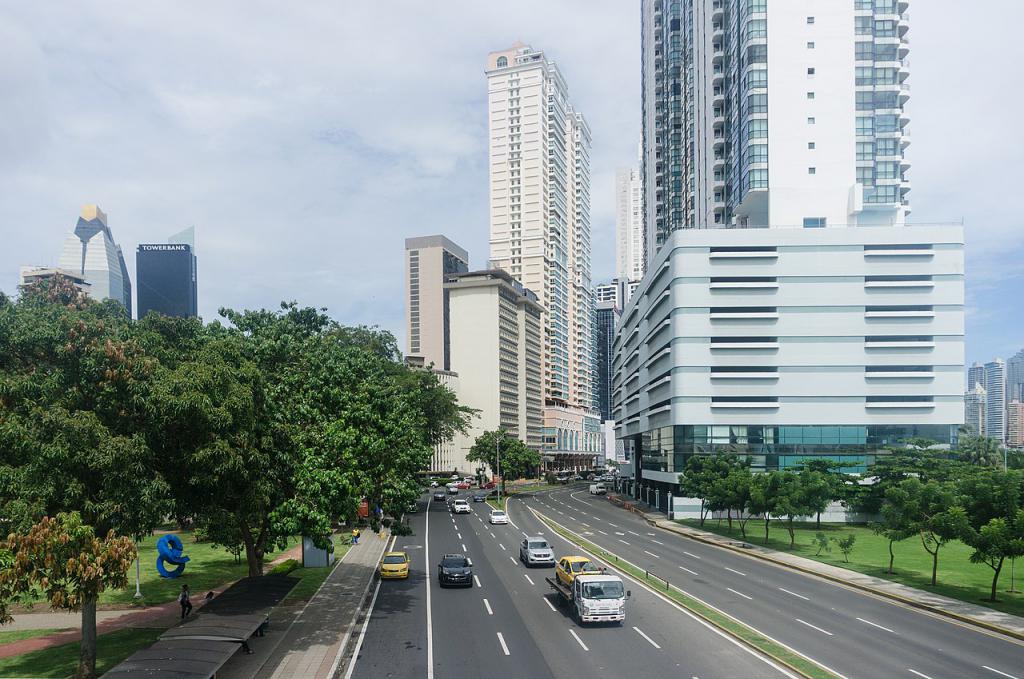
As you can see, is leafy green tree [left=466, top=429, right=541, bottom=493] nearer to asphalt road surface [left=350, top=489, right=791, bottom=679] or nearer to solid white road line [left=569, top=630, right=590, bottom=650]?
asphalt road surface [left=350, top=489, right=791, bottom=679]

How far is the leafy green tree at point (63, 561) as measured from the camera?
61.8 feet

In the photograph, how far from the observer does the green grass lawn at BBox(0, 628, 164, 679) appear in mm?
23609

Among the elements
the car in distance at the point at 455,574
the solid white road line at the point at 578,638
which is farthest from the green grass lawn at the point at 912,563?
the car in distance at the point at 455,574

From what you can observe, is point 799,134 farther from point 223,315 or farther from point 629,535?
point 223,315

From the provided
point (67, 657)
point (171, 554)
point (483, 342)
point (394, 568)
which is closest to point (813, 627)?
point (394, 568)

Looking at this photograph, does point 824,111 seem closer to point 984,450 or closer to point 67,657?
point 984,450

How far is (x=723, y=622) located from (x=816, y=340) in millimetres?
56253

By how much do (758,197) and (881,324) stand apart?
19.3 m

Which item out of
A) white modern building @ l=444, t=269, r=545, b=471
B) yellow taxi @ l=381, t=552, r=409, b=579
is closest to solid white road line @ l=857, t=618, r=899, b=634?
yellow taxi @ l=381, t=552, r=409, b=579

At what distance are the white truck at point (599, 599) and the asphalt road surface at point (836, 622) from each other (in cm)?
334

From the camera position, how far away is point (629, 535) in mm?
65688

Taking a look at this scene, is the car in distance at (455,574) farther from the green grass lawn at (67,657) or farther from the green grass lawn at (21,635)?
the green grass lawn at (21,635)

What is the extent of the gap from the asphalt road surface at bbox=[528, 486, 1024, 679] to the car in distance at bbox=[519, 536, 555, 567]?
20.2ft

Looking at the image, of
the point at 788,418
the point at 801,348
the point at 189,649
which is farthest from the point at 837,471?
the point at 189,649
